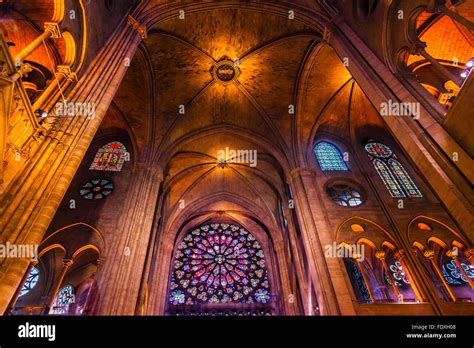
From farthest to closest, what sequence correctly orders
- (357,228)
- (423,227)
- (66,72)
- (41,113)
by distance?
(357,228)
(423,227)
(66,72)
(41,113)

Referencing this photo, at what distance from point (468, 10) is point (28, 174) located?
405 inches

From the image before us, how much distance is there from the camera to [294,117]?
14.4m

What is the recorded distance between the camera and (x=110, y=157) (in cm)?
1366

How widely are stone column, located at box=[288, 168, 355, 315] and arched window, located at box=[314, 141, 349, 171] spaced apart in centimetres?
146

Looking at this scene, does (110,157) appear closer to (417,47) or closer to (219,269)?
(219,269)

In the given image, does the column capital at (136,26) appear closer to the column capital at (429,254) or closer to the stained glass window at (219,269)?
the column capital at (429,254)

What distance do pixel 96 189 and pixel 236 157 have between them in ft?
25.8

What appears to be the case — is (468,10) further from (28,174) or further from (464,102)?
(28,174)

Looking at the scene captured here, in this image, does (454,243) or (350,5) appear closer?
(350,5)

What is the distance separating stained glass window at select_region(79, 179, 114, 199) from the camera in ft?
38.3

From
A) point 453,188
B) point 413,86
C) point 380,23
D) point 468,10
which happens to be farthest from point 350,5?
point 453,188

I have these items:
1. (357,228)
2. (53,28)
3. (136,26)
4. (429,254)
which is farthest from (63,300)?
(429,254)

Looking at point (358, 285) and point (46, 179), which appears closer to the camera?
point (46, 179)

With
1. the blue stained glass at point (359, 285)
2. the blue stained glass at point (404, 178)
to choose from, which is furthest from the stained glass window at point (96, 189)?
the blue stained glass at point (404, 178)
